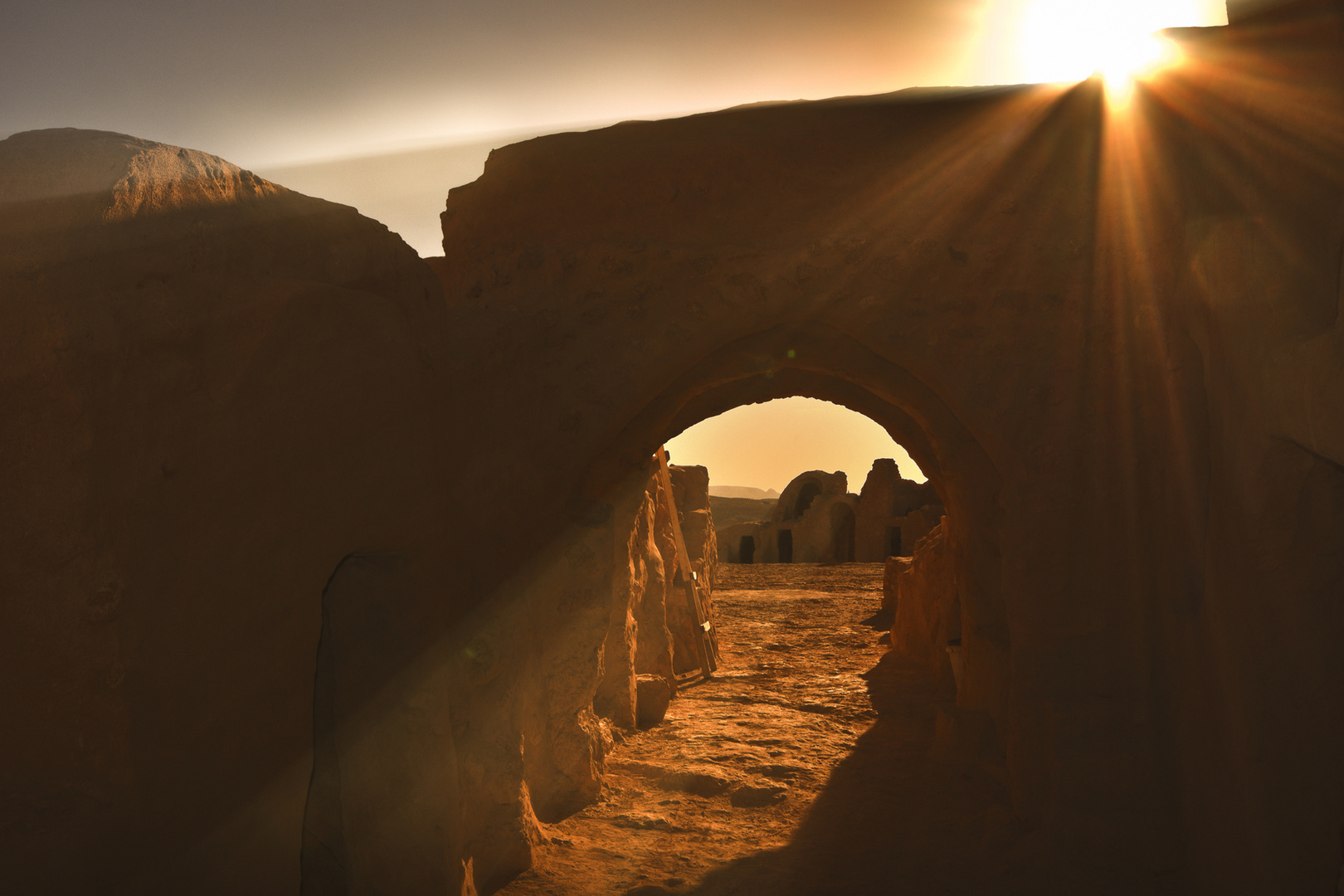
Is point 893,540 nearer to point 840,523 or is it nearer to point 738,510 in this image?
point 840,523

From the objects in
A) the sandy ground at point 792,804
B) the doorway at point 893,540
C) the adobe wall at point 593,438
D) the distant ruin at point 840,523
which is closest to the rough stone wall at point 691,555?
the sandy ground at point 792,804

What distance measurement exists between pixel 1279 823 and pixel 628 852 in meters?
3.23

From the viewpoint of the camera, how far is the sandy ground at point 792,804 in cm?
427

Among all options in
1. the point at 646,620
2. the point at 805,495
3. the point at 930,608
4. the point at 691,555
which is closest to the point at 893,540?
the point at 805,495

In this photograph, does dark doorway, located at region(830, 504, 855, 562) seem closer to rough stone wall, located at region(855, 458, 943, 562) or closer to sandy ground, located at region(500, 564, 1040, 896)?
rough stone wall, located at region(855, 458, 943, 562)

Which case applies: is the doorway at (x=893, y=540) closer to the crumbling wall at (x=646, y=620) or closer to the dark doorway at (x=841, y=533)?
the dark doorway at (x=841, y=533)

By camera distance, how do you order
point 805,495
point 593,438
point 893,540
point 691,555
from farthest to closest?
point 805,495 → point 893,540 → point 691,555 → point 593,438

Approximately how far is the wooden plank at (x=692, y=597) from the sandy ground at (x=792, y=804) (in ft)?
1.34

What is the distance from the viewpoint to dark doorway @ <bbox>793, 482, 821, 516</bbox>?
25.3 meters

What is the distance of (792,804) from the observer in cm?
524

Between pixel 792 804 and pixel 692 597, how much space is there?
3.79 metres

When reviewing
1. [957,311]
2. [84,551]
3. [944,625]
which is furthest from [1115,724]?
[84,551]

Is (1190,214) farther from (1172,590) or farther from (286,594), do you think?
(286,594)

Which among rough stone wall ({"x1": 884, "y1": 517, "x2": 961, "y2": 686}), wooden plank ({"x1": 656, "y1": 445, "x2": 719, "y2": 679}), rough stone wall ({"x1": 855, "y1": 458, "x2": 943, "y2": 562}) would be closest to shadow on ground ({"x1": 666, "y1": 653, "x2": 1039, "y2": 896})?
rough stone wall ({"x1": 884, "y1": 517, "x2": 961, "y2": 686})
